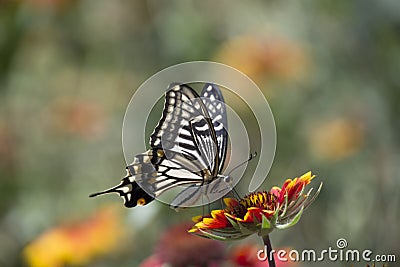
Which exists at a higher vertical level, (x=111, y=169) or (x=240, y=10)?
(x=240, y=10)

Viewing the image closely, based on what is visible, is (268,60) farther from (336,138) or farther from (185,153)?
(185,153)

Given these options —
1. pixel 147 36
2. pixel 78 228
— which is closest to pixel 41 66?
pixel 147 36

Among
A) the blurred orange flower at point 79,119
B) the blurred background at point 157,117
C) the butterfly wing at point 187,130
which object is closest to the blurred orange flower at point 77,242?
the blurred background at point 157,117

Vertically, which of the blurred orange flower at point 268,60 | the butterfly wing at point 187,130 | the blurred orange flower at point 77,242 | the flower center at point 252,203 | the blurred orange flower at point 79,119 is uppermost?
the blurred orange flower at point 268,60

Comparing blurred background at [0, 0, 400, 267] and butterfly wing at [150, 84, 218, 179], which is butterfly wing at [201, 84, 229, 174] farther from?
blurred background at [0, 0, 400, 267]

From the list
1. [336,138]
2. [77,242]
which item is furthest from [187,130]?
[336,138]

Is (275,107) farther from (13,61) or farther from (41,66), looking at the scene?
(41,66)

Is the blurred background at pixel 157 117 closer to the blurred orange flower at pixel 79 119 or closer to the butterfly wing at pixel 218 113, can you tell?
the blurred orange flower at pixel 79 119
